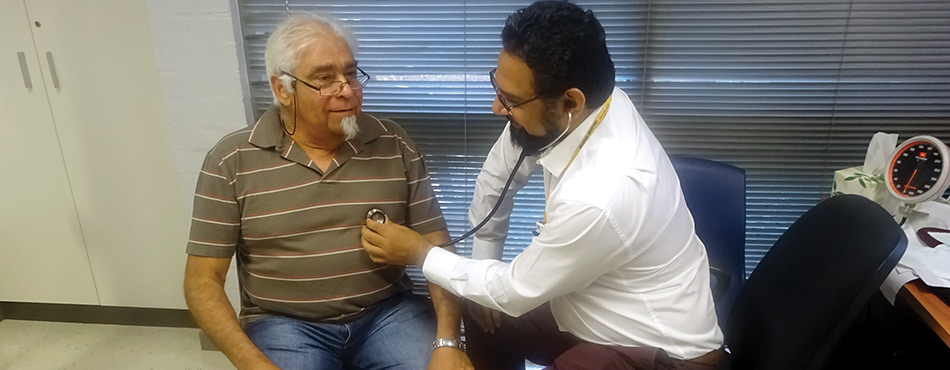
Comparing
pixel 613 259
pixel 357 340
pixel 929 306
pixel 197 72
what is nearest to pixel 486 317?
pixel 357 340

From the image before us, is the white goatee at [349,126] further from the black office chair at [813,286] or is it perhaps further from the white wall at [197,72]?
the black office chair at [813,286]

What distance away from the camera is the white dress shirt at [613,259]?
3.24 ft

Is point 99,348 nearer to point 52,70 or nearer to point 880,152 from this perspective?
point 52,70

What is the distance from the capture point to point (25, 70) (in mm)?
1783

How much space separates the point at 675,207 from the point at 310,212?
0.82 meters

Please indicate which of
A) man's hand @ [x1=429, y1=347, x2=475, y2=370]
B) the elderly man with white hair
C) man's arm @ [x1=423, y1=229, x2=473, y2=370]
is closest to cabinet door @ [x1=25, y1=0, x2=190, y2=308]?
the elderly man with white hair

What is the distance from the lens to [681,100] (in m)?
1.72

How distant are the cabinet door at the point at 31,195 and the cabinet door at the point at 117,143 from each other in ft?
0.13

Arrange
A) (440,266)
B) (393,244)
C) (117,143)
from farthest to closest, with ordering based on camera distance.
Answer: (117,143) < (393,244) < (440,266)

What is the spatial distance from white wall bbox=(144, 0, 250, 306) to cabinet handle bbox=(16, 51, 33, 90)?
47 cm

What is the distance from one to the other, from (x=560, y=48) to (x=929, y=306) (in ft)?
2.93

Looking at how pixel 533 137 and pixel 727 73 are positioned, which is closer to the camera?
pixel 533 137

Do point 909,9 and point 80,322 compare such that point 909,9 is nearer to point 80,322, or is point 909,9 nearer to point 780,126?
point 780,126

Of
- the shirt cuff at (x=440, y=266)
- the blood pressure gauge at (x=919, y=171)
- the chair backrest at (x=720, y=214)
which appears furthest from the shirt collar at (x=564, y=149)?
the blood pressure gauge at (x=919, y=171)
